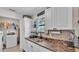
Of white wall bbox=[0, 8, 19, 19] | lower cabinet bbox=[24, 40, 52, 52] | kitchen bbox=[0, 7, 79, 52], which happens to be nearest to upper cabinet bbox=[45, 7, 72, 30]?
kitchen bbox=[0, 7, 79, 52]

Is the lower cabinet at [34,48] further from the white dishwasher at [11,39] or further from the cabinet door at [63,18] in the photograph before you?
the cabinet door at [63,18]

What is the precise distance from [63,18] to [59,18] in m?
0.11

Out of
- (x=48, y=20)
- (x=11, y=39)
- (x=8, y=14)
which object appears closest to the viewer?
(x=8, y=14)

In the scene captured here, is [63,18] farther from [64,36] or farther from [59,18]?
[64,36]

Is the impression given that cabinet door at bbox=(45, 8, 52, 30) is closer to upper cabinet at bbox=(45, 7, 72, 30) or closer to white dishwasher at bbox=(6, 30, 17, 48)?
upper cabinet at bbox=(45, 7, 72, 30)

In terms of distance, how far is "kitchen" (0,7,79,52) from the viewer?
4.34 feet

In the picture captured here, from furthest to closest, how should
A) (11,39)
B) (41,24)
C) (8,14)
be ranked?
(41,24)
(11,39)
(8,14)

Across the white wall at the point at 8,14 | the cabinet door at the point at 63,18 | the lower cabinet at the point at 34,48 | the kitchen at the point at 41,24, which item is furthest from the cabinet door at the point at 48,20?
the white wall at the point at 8,14

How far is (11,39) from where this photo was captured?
4.88ft

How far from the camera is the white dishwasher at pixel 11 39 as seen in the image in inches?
57.9

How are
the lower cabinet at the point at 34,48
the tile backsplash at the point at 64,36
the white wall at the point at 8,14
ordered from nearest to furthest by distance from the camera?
the white wall at the point at 8,14
the lower cabinet at the point at 34,48
the tile backsplash at the point at 64,36

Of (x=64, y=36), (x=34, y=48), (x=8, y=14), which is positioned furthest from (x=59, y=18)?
(x=8, y=14)
